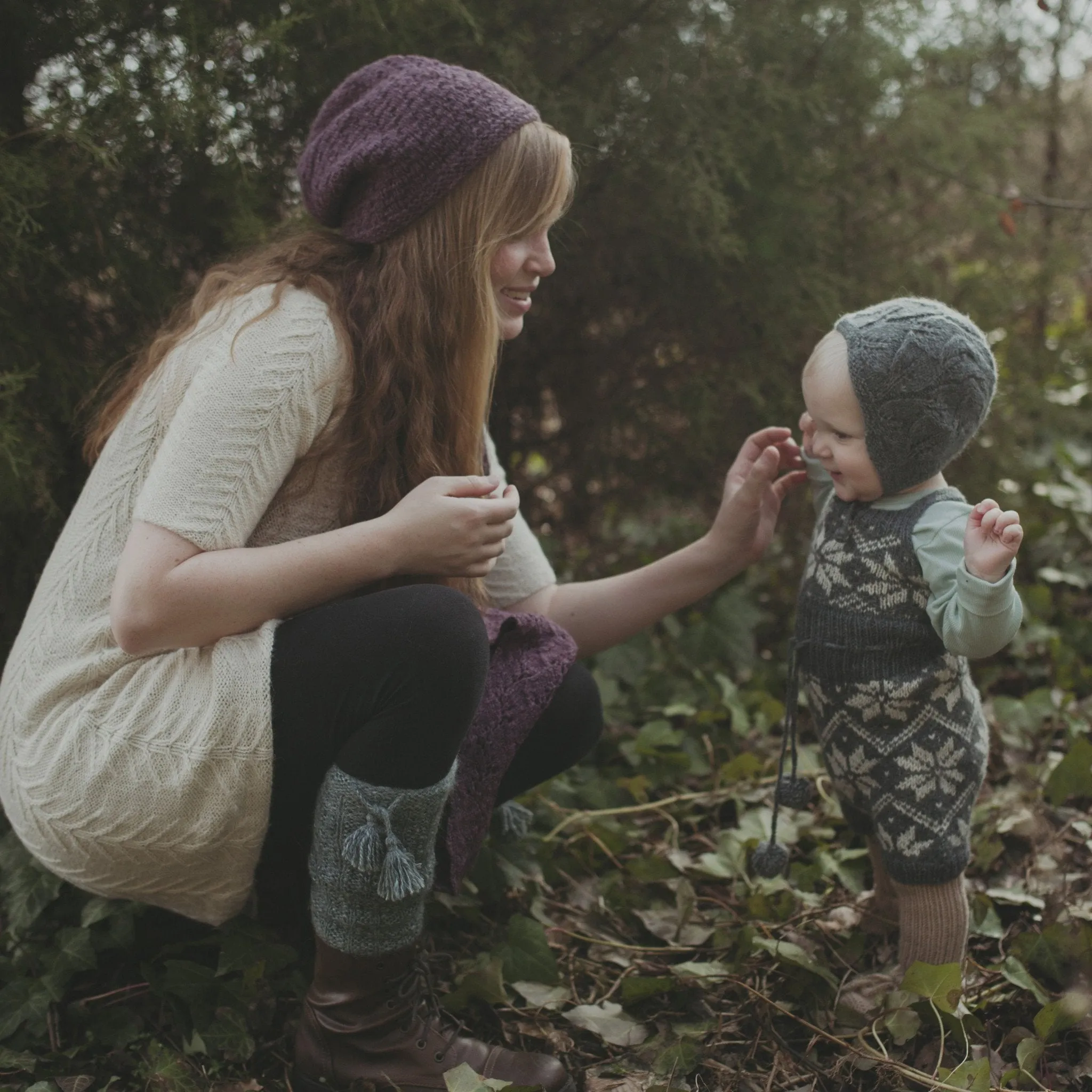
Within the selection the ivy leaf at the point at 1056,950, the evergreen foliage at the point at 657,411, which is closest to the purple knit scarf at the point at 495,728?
the evergreen foliage at the point at 657,411

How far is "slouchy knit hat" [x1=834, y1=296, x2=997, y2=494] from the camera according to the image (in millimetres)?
1563

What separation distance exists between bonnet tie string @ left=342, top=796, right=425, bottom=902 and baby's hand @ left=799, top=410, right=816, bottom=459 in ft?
2.63

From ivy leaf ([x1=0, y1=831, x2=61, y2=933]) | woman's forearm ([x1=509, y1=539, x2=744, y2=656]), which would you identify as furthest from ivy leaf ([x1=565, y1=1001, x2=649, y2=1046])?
ivy leaf ([x1=0, y1=831, x2=61, y2=933])

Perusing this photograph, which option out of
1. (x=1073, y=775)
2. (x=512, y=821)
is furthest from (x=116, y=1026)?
(x=1073, y=775)

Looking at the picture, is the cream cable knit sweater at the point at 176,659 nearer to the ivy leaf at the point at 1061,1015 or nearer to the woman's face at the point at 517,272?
the woman's face at the point at 517,272

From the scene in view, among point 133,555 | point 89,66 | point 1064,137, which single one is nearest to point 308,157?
point 89,66

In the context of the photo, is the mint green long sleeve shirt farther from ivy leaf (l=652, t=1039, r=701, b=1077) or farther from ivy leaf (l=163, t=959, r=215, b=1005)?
ivy leaf (l=163, t=959, r=215, b=1005)

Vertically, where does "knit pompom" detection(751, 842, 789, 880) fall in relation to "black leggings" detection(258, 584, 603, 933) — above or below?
below

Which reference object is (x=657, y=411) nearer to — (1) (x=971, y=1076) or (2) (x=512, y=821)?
(2) (x=512, y=821)

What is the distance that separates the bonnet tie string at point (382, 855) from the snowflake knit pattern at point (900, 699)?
0.68m

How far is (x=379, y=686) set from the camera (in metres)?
1.50

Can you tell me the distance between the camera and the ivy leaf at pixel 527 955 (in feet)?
6.08

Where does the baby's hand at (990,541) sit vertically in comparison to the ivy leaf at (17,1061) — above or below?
above

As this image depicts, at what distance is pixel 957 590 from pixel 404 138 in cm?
96
